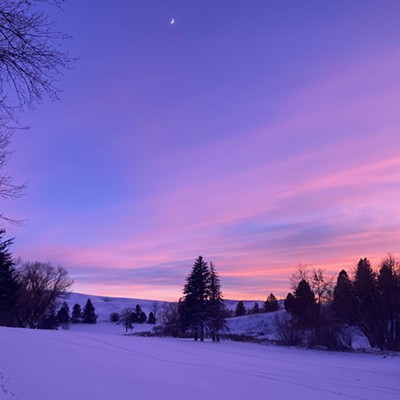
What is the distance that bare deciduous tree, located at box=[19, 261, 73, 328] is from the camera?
2260 inches

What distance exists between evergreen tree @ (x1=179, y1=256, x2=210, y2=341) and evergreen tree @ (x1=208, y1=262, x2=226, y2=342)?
59 centimetres

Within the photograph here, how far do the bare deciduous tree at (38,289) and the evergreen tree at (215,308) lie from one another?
2431cm

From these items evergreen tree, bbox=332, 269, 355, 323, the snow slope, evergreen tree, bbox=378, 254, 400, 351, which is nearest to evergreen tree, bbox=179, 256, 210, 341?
evergreen tree, bbox=332, 269, 355, 323

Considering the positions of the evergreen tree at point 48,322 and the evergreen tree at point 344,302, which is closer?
the evergreen tree at point 344,302

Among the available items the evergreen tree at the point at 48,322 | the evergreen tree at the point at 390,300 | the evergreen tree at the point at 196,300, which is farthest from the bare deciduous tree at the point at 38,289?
the evergreen tree at the point at 390,300

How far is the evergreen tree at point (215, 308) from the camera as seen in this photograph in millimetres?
48469

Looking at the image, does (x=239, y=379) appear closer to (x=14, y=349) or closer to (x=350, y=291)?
(x=14, y=349)

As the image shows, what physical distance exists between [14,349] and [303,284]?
48.0m

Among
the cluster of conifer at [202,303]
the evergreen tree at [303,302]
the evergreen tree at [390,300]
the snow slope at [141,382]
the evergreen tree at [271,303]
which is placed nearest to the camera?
the snow slope at [141,382]

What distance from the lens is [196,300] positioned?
162 feet

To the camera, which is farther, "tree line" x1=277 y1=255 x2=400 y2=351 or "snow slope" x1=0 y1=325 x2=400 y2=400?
"tree line" x1=277 y1=255 x2=400 y2=351

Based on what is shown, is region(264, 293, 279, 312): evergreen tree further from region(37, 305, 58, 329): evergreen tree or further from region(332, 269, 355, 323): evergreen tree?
region(332, 269, 355, 323): evergreen tree

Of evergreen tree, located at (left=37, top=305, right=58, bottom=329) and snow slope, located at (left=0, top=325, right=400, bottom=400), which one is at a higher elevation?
snow slope, located at (left=0, top=325, right=400, bottom=400)

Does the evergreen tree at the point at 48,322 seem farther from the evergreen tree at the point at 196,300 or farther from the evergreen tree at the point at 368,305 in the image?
the evergreen tree at the point at 368,305
